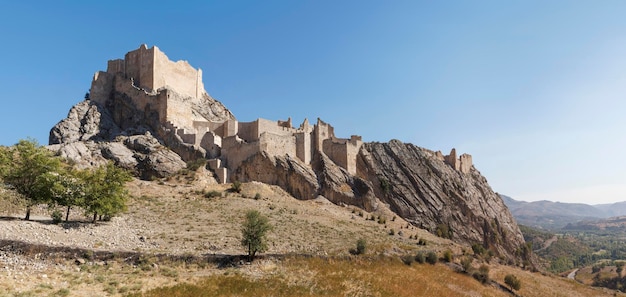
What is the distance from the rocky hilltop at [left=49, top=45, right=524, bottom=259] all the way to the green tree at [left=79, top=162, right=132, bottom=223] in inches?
678

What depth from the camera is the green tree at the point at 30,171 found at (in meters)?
24.4

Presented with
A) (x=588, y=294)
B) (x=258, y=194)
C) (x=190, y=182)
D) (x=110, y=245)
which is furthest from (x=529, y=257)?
(x=110, y=245)

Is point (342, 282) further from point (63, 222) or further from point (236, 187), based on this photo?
point (236, 187)

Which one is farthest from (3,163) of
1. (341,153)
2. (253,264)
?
(341,153)

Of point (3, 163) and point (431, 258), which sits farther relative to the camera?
point (431, 258)

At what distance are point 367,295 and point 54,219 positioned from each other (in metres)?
18.8

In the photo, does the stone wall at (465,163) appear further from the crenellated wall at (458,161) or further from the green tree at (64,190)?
the green tree at (64,190)

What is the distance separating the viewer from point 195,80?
199ft

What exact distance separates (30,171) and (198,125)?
28829 millimetres

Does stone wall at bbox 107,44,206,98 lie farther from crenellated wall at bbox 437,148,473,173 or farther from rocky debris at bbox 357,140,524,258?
crenellated wall at bbox 437,148,473,173

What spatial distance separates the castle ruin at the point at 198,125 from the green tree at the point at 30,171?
2165 cm

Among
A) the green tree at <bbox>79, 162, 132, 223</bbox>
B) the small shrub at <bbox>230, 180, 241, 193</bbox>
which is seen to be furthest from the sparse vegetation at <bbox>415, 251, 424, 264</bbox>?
the green tree at <bbox>79, 162, 132, 223</bbox>

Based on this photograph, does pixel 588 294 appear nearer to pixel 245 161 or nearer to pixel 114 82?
pixel 245 161

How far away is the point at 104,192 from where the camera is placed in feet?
85.6
